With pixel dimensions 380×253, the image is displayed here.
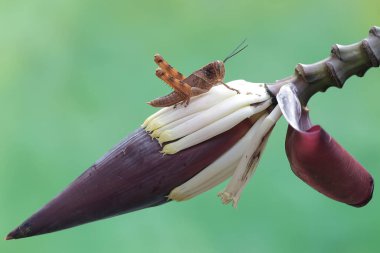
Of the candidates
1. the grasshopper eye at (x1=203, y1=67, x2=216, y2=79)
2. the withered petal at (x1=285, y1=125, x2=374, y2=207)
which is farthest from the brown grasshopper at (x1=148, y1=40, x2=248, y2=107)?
the withered petal at (x1=285, y1=125, x2=374, y2=207)

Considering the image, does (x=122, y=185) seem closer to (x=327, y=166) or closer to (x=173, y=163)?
(x=173, y=163)

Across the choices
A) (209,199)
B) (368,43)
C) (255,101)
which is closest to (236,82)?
(255,101)

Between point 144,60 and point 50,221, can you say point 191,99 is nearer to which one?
point 50,221

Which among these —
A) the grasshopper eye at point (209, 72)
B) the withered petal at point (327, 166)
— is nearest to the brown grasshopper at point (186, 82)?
the grasshopper eye at point (209, 72)

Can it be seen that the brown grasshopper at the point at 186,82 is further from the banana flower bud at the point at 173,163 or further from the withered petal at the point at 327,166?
the withered petal at the point at 327,166

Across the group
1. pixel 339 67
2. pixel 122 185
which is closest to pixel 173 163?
pixel 122 185

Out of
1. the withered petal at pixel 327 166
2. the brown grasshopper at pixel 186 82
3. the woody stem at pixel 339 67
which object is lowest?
the withered petal at pixel 327 166
